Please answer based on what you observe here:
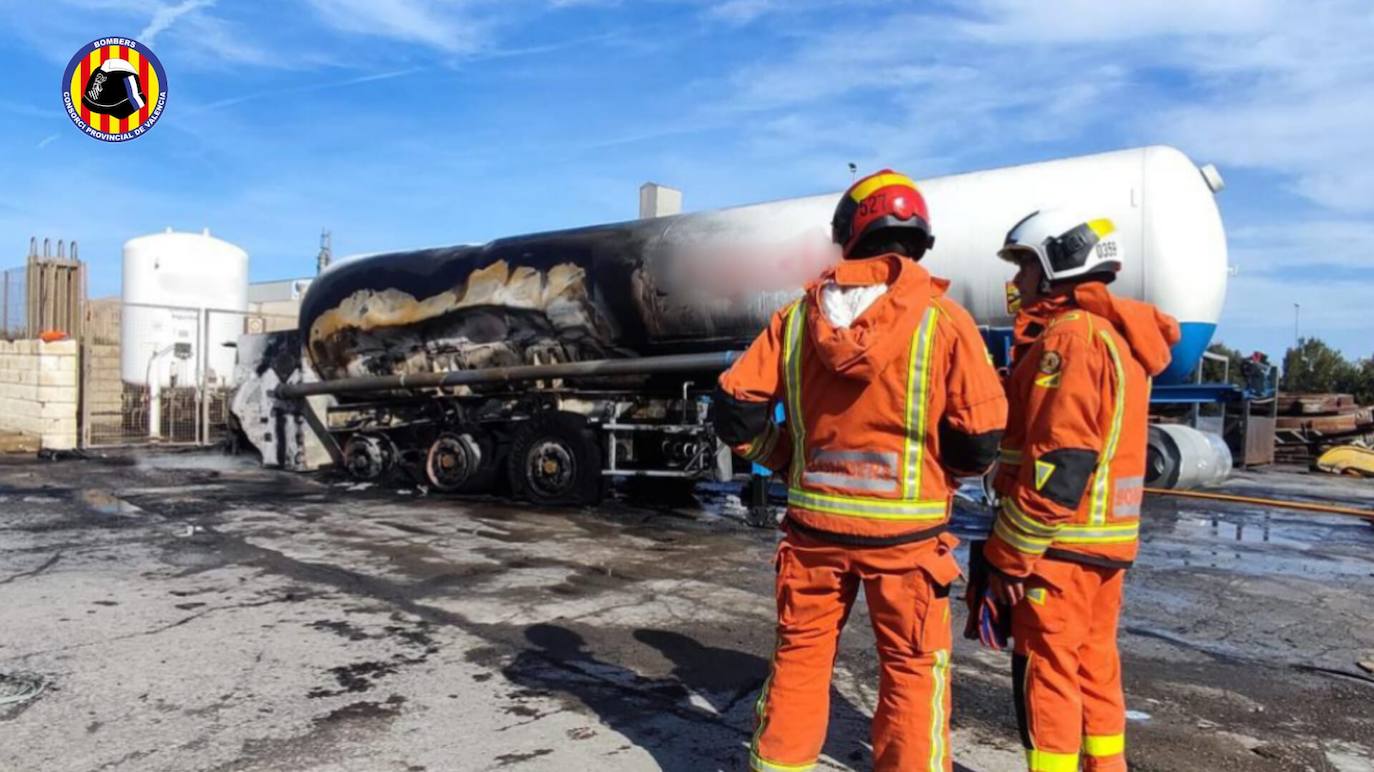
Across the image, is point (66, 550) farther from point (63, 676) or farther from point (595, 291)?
point (595, 291)

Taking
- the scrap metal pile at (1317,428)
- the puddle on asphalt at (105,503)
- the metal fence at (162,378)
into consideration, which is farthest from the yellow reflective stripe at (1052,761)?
the scrap metal pile at (1317,428)

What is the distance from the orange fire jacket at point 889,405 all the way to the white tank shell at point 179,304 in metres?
17.3

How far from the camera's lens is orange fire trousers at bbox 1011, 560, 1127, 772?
2545mm

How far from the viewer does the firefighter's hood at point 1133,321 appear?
8.95 ft

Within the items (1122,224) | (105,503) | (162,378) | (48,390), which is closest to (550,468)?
(105,503)

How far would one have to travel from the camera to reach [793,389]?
8.62 ft

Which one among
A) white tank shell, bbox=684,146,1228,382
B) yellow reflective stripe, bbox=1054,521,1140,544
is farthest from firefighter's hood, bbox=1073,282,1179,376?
white tank shell, bbox=684,146,1228,382

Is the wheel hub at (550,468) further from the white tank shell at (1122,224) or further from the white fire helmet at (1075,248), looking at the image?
the white fire helmet at (1075,248)

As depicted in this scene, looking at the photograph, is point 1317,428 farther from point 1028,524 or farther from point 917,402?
point 917,402

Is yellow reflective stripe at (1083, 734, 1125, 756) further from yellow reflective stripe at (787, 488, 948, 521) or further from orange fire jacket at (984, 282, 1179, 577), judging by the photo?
yellow reflective stripe at (787, 488, 948, 521)

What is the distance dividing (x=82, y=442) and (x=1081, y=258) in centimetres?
1656

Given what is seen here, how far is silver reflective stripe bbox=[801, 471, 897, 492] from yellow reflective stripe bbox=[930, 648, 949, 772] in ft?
1.41

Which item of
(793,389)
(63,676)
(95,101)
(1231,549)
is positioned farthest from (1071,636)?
(95,101)

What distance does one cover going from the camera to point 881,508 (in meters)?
2.45
